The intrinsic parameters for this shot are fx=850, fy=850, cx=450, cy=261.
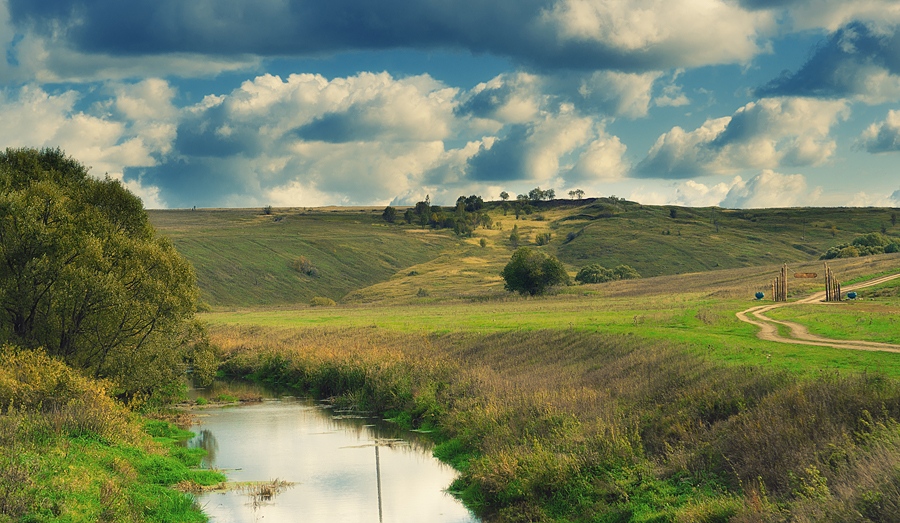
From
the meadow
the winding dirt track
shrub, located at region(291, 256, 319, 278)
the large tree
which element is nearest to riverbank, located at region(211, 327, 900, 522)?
the meadow

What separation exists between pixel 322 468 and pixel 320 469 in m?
0.16

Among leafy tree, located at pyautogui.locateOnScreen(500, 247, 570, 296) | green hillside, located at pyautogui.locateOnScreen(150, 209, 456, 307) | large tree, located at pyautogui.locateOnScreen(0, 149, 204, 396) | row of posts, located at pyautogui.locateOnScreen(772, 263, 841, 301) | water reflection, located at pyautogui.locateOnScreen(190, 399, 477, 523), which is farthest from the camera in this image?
green hillside, located at pyautogui.locateOnScreen(150, 209, 456, 307)

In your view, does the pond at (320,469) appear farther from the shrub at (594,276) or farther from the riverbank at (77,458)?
the shrub at (594,276)

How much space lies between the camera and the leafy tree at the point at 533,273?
10700cm

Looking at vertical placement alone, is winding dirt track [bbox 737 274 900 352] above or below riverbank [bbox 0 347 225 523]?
above

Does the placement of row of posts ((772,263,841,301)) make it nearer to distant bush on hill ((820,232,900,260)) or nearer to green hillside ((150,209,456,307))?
distant bush on hill ((820,232,900,260))

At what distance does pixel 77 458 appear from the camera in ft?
77.5

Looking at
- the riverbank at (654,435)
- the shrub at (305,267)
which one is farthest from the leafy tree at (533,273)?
the shrub at (305,267)

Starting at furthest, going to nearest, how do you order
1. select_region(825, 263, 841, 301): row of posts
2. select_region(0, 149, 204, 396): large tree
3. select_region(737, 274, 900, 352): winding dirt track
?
select_region(825, 263, 841, 301): row of posts < select_region(0, 149, 204, 396): large tree < select_region(737, 274, 900, 352): winding dirt track

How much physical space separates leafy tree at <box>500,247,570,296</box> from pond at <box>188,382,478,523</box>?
215 feet

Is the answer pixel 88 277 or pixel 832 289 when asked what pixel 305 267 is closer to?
pixel 832 289

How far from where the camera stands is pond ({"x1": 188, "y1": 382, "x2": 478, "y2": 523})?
2556cm

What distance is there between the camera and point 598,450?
76.9ft

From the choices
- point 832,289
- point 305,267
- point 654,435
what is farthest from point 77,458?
point 305,267
